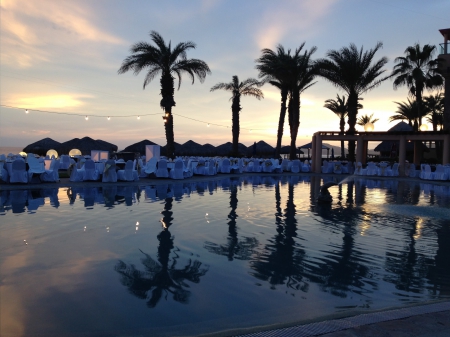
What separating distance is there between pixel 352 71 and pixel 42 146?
23.2 m

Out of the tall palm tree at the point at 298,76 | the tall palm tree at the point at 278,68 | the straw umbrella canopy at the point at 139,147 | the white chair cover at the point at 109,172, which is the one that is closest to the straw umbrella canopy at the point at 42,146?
the straw umbrella canopy at the point at 139,147

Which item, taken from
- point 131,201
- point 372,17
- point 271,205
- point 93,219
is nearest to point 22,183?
point 131,201

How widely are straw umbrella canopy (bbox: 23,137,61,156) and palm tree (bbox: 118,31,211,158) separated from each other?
1009 centimetres

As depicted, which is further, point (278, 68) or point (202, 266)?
point (278, 68)

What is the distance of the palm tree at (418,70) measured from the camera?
1075 inches

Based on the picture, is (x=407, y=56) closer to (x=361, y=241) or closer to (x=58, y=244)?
(x=361, y=241)

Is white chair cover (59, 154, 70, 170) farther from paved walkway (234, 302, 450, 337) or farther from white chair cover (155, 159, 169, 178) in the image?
paved walkway (234, 302, 450, 337)

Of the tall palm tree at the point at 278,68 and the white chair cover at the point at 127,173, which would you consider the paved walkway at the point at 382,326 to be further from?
the tall palm tree at the point at 278,68

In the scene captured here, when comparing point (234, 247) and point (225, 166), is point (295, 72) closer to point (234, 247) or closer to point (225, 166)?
point (225, 166)

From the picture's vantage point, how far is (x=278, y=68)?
2705cm

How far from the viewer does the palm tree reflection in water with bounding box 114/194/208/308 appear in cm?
377

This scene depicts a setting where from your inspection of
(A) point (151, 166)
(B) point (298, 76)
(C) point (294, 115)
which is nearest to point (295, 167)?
(C) point (294, 115)

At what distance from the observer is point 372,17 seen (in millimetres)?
14258

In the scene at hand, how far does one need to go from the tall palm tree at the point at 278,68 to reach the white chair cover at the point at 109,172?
16150 millimetres
